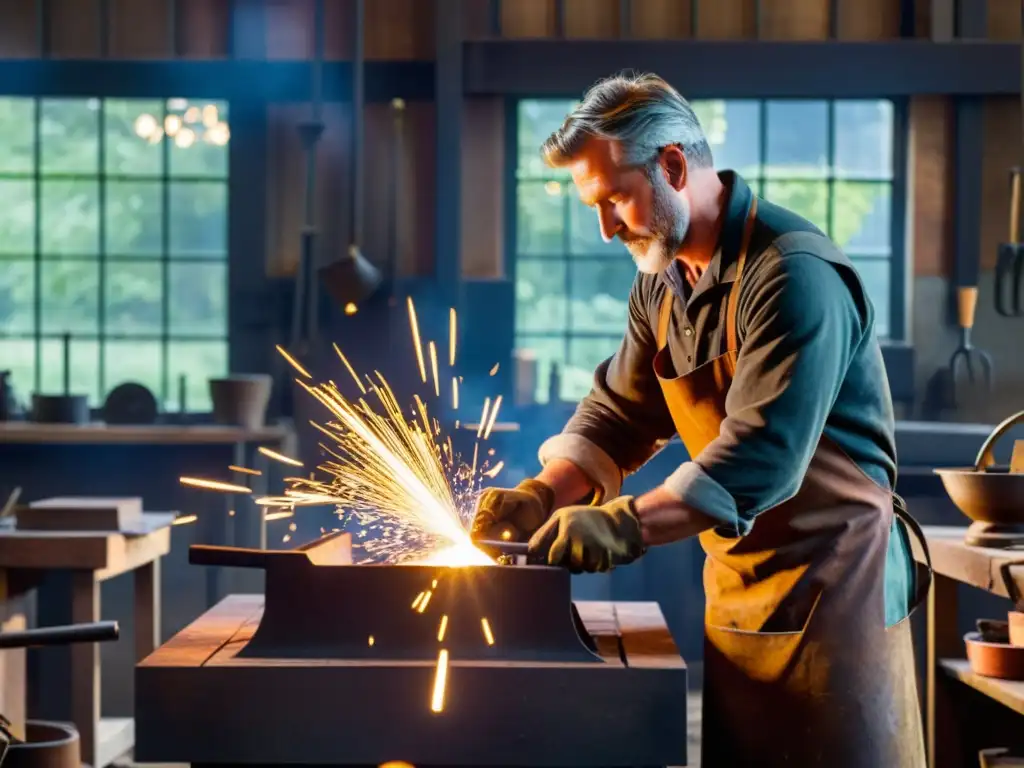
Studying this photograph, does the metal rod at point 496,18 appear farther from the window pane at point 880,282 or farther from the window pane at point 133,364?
the window pane at point 133,364

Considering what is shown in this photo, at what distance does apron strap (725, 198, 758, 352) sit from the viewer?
6.99ft

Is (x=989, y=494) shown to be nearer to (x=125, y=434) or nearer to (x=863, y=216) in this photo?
(x=863, y=216)

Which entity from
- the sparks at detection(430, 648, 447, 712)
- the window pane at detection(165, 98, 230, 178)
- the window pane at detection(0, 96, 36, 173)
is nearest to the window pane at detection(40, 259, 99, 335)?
the window pane at detection(0, 96, 36, 173)

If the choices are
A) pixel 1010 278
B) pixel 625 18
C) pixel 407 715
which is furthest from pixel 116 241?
pixel 407 715

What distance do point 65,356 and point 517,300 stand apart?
1.95 m

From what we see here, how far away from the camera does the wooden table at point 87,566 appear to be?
376cm

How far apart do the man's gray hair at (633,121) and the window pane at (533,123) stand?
379 centimetres

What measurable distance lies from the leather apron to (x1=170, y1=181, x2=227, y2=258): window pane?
4079mm

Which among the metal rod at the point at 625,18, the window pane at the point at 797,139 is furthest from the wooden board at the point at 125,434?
the window pane at the point at 797,139

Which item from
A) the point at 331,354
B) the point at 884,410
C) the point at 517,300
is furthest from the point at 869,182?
the point at 884,410

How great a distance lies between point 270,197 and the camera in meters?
5.89

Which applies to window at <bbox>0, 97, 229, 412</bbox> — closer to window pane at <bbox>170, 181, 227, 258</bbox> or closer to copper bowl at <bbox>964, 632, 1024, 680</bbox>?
window pane at <bbox>170, 181, 227, 258</bbox>

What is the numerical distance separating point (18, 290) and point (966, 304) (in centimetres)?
406

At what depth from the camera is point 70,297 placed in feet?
19.5
